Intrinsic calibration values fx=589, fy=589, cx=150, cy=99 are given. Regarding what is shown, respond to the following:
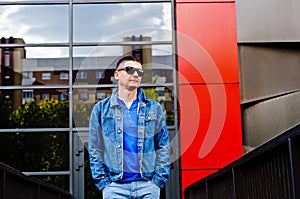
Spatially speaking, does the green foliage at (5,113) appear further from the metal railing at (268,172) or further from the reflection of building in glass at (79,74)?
the metal railing at (268,172)

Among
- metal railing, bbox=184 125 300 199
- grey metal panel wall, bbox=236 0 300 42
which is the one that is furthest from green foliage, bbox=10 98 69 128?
metal railing, bbox=184 125 300 199

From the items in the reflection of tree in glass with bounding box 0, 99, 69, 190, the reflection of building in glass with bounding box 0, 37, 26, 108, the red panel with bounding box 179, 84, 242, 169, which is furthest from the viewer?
the reflection of building in glass with bounding box 0, 37, 26, 108

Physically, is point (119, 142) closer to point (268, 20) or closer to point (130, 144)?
point (130, 144)

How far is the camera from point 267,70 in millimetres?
11086

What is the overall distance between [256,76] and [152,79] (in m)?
1.96

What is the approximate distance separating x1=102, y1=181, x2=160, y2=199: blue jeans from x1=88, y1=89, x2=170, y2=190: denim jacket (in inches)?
1.9

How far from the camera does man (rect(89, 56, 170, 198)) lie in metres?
4.11

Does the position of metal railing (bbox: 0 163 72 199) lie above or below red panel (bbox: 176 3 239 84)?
below

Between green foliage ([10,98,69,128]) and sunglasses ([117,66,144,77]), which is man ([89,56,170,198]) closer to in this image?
sunglasses ([117,66,144,77])

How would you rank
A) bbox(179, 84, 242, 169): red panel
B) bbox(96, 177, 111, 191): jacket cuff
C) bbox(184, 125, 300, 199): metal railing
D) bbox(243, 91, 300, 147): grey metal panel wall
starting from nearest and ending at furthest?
bbox(184, 125, 300, 199): metal railing, bbox(96, 177, 111, 191): jacket cuff, bbox(243, 91, 300, 147): grey metal panel wall, bbox(179, 84, 242, 169): red panel

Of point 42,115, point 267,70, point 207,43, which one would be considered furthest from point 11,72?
point 267,70

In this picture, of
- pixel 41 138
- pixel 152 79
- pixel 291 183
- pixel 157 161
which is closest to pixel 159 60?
pixel 152 79

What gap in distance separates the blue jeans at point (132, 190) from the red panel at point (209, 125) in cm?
659

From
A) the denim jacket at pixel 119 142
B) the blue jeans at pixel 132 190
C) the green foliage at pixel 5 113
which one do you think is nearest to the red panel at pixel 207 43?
the green foliage at pixel 5 113
